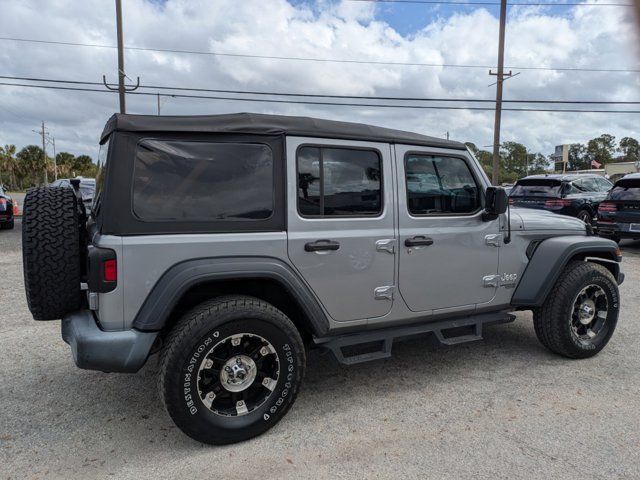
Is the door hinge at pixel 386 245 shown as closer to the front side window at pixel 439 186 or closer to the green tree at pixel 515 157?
the front side window at pixel 439 186

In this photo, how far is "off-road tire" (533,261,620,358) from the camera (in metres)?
4.03

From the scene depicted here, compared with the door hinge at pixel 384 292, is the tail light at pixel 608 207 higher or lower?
higher

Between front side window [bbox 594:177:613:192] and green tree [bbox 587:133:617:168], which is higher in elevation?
green tree [bbox 587:133:617:168]

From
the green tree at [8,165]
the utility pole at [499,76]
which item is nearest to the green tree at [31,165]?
the green tree at [8,165]

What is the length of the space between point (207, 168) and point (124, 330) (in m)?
1.05

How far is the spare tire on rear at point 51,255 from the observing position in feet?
9.29

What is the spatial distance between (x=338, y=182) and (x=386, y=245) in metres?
0.55

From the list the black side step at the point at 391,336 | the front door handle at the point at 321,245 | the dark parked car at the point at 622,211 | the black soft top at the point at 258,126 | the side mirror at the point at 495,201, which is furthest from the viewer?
the dark parked car at the point at 622,211

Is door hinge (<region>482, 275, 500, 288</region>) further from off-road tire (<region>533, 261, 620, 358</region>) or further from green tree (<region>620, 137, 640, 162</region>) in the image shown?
green tree (<region>620, 137, 640, 162</region>)

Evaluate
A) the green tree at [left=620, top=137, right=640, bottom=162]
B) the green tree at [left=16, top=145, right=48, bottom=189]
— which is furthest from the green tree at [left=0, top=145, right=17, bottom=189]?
the green tree at [left=620, top=137, right=640, bottom=162]

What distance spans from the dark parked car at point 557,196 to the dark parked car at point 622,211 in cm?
141

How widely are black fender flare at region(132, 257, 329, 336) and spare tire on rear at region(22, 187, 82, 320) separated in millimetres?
534

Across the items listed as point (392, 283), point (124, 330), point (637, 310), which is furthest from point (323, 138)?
point (637, 310)

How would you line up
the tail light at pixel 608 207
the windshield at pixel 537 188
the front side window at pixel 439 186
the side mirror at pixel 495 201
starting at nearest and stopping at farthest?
the front side window at pixel 439 186, the side mirror at pixel 495 201, the tail light at pixel 608 207, the windshield at pixel 537 188
